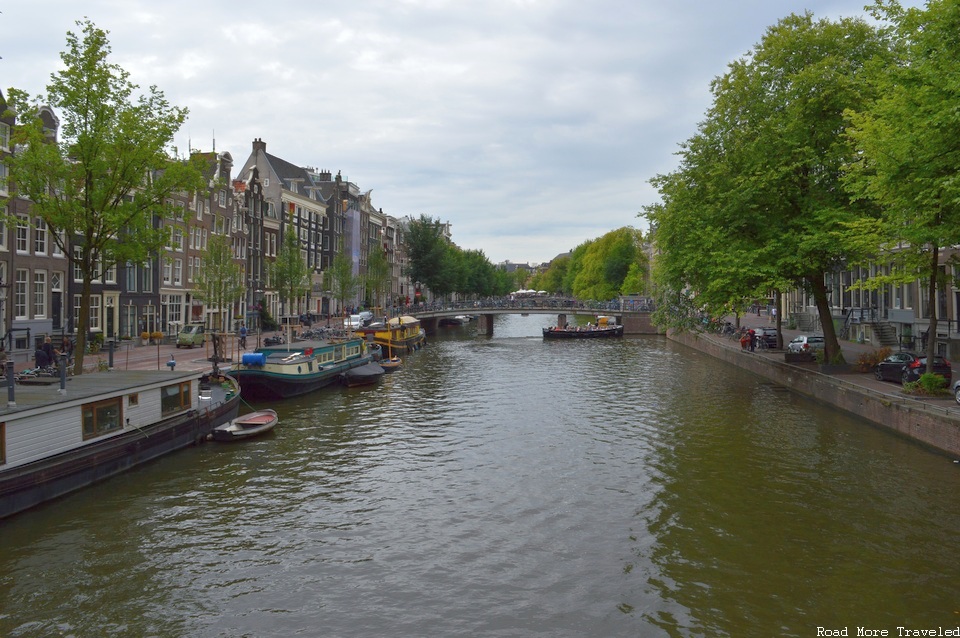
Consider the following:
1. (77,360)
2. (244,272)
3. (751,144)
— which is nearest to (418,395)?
(77,360)

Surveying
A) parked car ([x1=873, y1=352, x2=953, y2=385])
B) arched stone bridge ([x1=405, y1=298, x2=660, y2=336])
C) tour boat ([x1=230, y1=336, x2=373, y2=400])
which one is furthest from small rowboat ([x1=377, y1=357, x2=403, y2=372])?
arched stone bridge ([x1=405, y1=298, x2=660, y2=336])

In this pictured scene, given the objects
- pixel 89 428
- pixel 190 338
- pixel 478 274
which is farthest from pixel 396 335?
pixel 478 274

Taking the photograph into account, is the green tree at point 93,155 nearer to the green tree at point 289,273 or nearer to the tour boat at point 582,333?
A: the green tree at point 289,273

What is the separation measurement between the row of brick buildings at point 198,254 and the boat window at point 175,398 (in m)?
6.39

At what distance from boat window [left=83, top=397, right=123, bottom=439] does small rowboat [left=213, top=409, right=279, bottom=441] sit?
14.3 ft

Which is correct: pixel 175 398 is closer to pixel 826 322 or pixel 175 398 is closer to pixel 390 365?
pixel 390 365

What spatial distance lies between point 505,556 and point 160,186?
783 inches

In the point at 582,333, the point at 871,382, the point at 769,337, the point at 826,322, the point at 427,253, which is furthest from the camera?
the point at 427,253

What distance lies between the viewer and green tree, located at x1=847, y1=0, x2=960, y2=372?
19.2 meters

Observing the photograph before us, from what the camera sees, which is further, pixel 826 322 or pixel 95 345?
pixel 95 345

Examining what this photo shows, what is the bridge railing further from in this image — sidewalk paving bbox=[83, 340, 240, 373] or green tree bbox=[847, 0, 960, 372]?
green tree bbox=[847, 0, 960, 372]

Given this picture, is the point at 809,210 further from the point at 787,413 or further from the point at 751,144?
the point at 787,413

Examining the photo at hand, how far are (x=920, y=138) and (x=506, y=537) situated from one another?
15.7 metres

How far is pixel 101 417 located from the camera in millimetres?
19422
